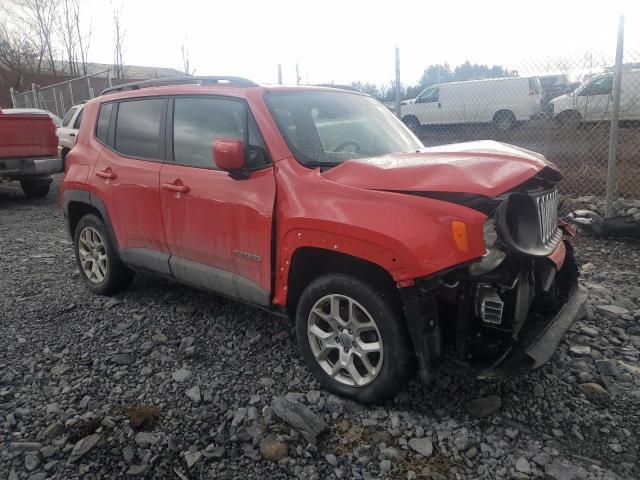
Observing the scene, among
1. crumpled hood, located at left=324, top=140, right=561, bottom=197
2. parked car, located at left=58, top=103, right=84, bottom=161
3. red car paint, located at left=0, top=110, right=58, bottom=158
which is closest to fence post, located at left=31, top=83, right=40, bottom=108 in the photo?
parked car, located at left=58, top=103, right=84, bottom=161

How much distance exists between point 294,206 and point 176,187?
1.10m

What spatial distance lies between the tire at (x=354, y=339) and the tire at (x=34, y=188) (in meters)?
9.11

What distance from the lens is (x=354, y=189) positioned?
2.77 metres

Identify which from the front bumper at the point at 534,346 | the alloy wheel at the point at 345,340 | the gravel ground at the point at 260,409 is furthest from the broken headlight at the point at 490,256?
the gravel ground at the point at 260,409

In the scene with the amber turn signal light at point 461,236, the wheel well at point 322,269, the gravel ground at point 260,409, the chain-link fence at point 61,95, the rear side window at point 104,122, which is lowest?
the gravel ground at point 260,409

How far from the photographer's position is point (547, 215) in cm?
303

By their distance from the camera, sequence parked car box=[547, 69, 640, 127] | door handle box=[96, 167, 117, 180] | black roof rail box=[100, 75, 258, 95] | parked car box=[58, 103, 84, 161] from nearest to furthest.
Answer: black roof rail box=[100, 75, 258, 95] < door handle box=[96, 167, 117, 180] < parked car box=[547, 69, 640, 127] < parked car box=[58, 103, 84, 161]

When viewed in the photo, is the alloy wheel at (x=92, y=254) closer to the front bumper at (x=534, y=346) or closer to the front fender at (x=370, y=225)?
the front fender at (x=370, y=225)

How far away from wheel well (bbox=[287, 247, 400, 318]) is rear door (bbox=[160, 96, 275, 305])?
0.18 metres

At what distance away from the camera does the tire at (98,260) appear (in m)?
4.54

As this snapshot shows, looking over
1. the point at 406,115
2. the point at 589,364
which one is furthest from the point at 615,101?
the point at 406,115

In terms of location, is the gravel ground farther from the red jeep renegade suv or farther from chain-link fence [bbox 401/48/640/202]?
chain-link fence [bbox 401/48/640/202]

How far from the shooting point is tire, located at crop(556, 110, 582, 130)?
6988 millimetres

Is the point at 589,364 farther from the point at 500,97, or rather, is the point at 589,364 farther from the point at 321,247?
the point at 500,97
